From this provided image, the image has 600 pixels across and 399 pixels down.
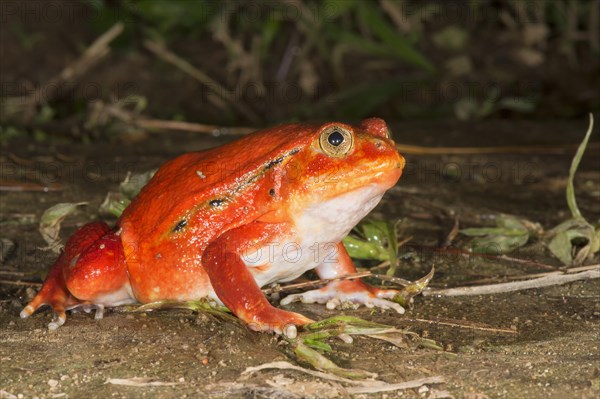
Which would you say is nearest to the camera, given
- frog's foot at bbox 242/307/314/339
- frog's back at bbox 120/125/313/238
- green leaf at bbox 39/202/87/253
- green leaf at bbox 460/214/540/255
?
frog's foot at bbox 242/307/314/339

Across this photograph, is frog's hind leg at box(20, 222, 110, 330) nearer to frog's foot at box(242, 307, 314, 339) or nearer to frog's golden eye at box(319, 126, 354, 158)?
frog's foot at box(242, 307, 314, 339)

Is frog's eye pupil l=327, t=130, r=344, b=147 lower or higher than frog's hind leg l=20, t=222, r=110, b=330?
higher

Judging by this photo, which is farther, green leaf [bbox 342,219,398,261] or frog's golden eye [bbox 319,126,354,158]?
green leaf [bbox 342,219,398,261]

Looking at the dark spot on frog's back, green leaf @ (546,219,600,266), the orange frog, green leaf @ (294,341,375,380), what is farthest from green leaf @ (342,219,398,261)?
green leaf @ (294,341,375,380)

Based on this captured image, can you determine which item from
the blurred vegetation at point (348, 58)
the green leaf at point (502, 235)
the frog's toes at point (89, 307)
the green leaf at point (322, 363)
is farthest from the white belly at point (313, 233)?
the blurred vegetation at point (348, 58)

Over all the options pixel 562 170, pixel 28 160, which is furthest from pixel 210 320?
pixel 562 170

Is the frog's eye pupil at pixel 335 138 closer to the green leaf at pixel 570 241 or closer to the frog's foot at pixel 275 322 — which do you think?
the frog's foot at pixel 275 322

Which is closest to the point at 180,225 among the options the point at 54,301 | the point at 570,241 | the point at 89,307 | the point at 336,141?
the point at 89,307
